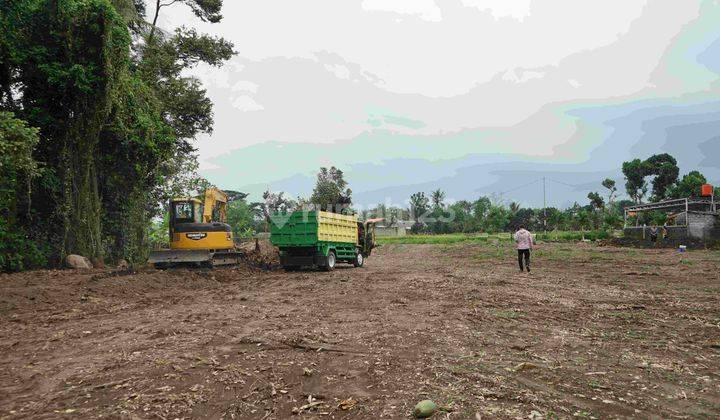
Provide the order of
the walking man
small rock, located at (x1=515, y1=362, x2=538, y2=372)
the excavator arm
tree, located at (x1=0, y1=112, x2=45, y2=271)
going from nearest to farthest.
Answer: small rock, located at (x1=515, y1=362, x2=538, y2=372)
tree, located at (x1=0, y1=112, x2=45, y2=271)
the walking man
the excavator arm

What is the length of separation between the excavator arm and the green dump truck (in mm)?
2684

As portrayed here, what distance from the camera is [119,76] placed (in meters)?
18.0

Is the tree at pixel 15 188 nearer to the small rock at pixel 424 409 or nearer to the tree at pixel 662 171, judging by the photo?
the small rock at pixel 424 409

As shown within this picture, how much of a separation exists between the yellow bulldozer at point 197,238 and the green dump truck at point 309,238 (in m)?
2.03

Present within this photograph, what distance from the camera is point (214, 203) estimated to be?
20.2 m

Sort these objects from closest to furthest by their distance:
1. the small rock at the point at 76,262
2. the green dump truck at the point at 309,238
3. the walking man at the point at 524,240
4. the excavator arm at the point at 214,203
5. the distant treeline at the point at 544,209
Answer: the walking man at the point at 524,240
the small rock at the point at 76,262
the green dump truck at the point at 309,238
the excavator arm at the point at 214,203
the distant treeline at the point at 544,209

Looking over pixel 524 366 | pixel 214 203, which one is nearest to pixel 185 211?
pixel 214 203

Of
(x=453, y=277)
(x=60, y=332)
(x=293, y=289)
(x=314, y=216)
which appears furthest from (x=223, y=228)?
(x=60, y=332)

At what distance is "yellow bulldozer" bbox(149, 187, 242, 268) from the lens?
17.5 m

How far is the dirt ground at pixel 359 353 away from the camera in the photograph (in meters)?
4.46

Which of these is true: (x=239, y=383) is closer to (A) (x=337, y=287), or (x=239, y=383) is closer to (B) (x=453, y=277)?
(A) (x=337, y=287)

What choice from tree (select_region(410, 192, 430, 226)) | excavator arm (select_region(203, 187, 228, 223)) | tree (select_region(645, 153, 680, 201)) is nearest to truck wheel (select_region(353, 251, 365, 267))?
excavator arm (select_region(203, 187, 228, 223))

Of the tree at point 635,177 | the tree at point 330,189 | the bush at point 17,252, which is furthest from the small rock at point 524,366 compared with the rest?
the tree at point 635,177

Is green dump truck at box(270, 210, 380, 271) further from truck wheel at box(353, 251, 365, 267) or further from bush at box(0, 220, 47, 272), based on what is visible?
bush at box(0, 220, 47, 272)
